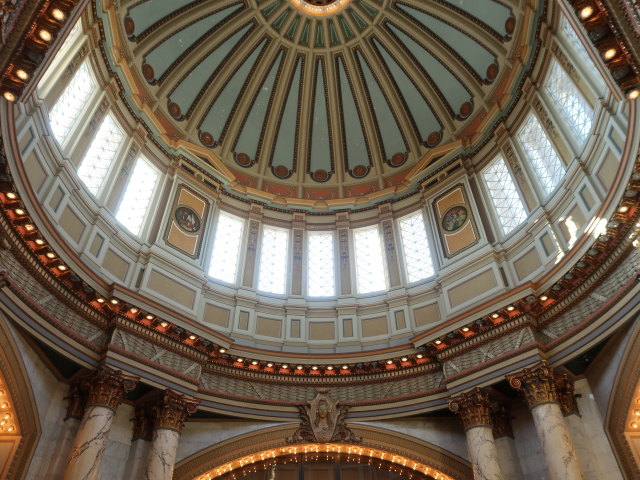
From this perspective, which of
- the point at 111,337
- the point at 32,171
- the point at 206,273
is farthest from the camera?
the point at 206,273

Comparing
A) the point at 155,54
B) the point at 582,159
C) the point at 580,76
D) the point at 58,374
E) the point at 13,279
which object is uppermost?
the point at 155,54

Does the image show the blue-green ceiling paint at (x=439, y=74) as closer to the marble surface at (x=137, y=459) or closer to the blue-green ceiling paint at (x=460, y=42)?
the blue-green ceiling paint at (x=460, y=42)

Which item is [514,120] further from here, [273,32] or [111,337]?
[111,337]

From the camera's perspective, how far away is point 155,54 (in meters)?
19.9

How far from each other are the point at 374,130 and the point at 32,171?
48.9 ft

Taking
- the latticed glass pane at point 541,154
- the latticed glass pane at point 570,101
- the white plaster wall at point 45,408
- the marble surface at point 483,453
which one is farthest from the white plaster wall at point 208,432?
the latticed glass pane at point 570,101

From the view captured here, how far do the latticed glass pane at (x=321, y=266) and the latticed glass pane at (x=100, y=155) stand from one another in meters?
7.96

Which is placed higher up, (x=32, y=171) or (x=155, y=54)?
(x=155, y=54)

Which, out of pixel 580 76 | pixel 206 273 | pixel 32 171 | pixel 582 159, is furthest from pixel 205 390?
pixel 580 76

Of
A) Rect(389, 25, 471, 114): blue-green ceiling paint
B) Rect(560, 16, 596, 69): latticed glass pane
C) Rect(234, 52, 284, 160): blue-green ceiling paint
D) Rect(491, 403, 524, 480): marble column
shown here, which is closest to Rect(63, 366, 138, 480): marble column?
Rect(491, 403, 524, 480): marble column

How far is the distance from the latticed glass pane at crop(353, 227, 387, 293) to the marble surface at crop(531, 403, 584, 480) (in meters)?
7.40

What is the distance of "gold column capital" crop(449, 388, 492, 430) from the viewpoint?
13156mm

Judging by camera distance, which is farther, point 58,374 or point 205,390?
point 205,390

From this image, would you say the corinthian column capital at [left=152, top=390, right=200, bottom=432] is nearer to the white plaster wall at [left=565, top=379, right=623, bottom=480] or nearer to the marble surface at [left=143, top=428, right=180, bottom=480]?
the marble surface at [left=143, top=428, right=180, bottom=480]
